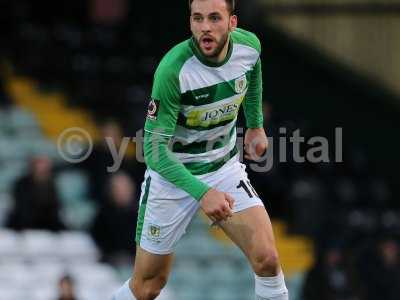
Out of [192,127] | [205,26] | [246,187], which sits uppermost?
[205,26]

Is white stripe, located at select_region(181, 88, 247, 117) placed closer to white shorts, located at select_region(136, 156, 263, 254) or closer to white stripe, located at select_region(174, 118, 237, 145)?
white stripe, located at select_region(174, 118, 237, 145)

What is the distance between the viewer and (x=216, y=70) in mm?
7156

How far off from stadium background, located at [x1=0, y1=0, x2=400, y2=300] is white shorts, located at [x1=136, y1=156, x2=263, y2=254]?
2.99 meters

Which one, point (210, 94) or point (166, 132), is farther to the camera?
point (210, 94)

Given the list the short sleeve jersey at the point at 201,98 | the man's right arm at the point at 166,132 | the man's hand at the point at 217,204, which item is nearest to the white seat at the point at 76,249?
the short sleeve jersey at the point at 201,98

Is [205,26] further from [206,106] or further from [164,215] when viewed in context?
[164,215]

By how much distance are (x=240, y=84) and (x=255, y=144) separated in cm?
48

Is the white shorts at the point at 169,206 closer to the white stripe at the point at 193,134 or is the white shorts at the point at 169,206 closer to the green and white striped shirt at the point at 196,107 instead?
the green and white striped shirt at the point at 196,107

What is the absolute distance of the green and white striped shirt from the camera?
700 cm

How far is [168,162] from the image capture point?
7.06m

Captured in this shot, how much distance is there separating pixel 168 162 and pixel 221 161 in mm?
423

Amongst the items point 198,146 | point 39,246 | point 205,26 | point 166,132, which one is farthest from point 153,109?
point 39,246

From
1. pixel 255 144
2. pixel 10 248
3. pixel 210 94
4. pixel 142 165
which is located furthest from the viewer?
pixel 142 165

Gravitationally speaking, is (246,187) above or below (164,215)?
above
